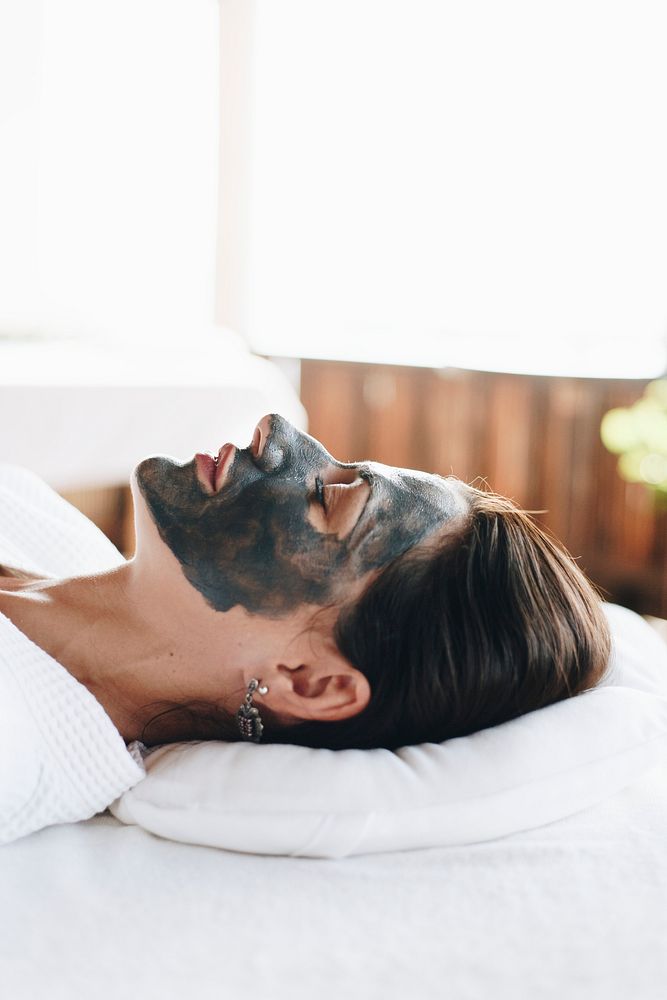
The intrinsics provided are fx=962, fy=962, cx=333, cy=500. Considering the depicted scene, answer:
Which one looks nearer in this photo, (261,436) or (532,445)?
(261,436)

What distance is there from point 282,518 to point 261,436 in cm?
14

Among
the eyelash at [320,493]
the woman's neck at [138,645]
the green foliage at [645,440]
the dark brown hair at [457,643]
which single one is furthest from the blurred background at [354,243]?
the dark brown hair at [457,643]

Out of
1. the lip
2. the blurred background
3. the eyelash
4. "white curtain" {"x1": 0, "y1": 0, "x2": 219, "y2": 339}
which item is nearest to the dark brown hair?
the eyelash

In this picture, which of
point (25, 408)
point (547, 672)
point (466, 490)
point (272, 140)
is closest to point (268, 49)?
point (272, 140)

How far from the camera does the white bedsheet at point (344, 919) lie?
2.68ft

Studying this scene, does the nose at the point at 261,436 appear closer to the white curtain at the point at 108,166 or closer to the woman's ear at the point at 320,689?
the woman's ear at the point at 320,689

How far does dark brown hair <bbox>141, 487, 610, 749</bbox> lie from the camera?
42.7 inches

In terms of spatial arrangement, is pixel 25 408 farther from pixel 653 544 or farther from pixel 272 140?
pixel 272 140

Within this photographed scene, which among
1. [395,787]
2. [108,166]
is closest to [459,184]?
[108,166]

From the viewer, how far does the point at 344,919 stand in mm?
896

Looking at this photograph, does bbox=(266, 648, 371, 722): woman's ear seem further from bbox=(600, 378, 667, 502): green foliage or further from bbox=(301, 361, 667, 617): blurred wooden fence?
bbox=(301, 361, 667, 617): blurred wooden fence

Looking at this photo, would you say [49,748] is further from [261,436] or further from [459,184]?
[459,184]

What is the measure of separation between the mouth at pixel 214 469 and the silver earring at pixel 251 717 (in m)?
0.24

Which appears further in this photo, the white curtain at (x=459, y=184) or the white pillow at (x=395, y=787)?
the white curtain at (x=459, y=184)
